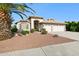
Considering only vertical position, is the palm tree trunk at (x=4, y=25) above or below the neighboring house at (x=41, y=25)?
above

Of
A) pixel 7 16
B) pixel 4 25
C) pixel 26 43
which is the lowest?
pixel 26 43

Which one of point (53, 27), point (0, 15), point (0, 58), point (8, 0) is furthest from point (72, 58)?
point (53, 27)

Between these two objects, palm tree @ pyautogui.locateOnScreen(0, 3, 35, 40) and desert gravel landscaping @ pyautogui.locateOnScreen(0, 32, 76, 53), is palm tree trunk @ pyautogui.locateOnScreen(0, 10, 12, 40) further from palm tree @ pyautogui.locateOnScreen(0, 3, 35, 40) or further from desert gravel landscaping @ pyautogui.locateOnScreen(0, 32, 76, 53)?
desert gravel landscaping @ pyautogui.locateOnScreen(0, 32, 76, 53)

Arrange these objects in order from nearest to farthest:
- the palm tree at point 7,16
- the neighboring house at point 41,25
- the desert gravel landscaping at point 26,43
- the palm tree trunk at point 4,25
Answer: the desert gravel landscaping at point 26,43, the palm tree at point 7,16, the palm tree trunk at point 4,25, the neighboring house at point 41,25

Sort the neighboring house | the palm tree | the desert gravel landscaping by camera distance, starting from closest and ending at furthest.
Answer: the desert gravel landscaping
the palm tree
the neighboring house

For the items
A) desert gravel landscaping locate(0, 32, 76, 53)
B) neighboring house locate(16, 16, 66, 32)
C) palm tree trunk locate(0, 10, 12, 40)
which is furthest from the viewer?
neighboring house locate(16, 16, 66, 32)

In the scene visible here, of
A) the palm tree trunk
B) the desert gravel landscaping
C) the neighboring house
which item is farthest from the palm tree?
the neighboring house

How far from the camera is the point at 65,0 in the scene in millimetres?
6895

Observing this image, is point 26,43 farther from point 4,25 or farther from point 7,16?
point 7,16

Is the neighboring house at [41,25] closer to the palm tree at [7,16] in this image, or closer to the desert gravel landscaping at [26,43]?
the palm tree at [7,16]

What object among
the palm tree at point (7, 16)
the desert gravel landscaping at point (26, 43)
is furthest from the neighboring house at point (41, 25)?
the desert gravel landscaping at point (26, 43)

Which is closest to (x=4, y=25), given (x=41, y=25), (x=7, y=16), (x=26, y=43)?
(x=7, y=16)

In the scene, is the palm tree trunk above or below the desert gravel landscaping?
above

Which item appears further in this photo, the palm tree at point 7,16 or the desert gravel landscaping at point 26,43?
the palm tree at point 7,16
